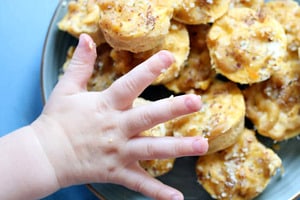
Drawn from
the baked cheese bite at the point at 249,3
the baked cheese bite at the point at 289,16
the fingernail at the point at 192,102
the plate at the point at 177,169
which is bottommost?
the plate at the point at 177,169

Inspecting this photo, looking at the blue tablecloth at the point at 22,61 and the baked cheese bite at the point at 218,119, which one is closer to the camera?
the baked cheese bite at the point at 218,119

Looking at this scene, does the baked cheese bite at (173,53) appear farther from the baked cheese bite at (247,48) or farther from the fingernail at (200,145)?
the fingernail at (200,145)

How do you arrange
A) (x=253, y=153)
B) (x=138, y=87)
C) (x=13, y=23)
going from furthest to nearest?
(x=13, y=23)
(x=253, y=153)
(x=138, y=87)

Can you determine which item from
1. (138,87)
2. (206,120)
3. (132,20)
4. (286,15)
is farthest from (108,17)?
(286,15)

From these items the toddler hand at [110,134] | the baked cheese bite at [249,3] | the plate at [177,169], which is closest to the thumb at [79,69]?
the toddler hand at [110,134]

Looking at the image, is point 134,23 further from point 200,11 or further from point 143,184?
point 143,184

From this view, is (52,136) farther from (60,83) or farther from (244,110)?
(244,110)
